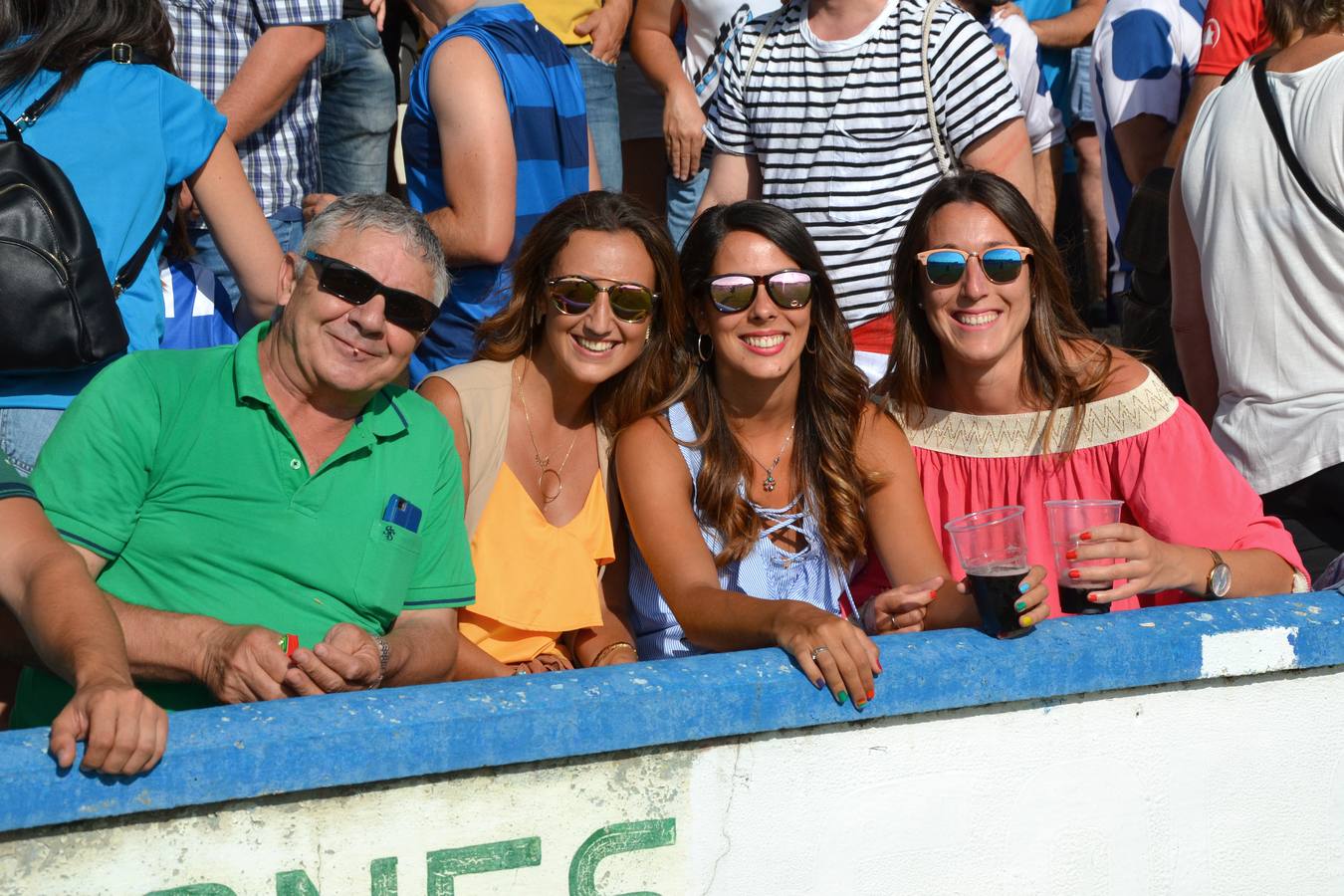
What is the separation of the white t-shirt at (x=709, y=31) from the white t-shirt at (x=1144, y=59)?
1.37 metres

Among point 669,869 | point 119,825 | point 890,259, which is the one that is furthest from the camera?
point 890,259

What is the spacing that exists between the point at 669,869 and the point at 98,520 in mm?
1180

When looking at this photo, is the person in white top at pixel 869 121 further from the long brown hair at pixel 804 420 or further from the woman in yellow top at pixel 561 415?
the woman in yellow top at pixel 561 415

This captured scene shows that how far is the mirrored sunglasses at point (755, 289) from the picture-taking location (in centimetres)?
345

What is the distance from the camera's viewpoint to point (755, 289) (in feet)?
11.3

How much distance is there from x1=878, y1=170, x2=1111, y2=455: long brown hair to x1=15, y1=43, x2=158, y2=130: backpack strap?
69.8 inches

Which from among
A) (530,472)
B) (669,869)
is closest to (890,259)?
(530,472)

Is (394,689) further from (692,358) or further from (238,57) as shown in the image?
(238,57)

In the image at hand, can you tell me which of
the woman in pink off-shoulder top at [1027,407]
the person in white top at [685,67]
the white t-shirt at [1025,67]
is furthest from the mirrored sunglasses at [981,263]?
the white t-shirt at [1025,67]

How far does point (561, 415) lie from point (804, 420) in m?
0.58

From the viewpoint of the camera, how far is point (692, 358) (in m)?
3.60

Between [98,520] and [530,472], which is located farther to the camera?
[530,472]

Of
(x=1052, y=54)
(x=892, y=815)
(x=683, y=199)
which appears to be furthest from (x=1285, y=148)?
(x=1052, y=54)

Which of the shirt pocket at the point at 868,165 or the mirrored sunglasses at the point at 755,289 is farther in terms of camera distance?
the shirt pocket at the point at 868,165
